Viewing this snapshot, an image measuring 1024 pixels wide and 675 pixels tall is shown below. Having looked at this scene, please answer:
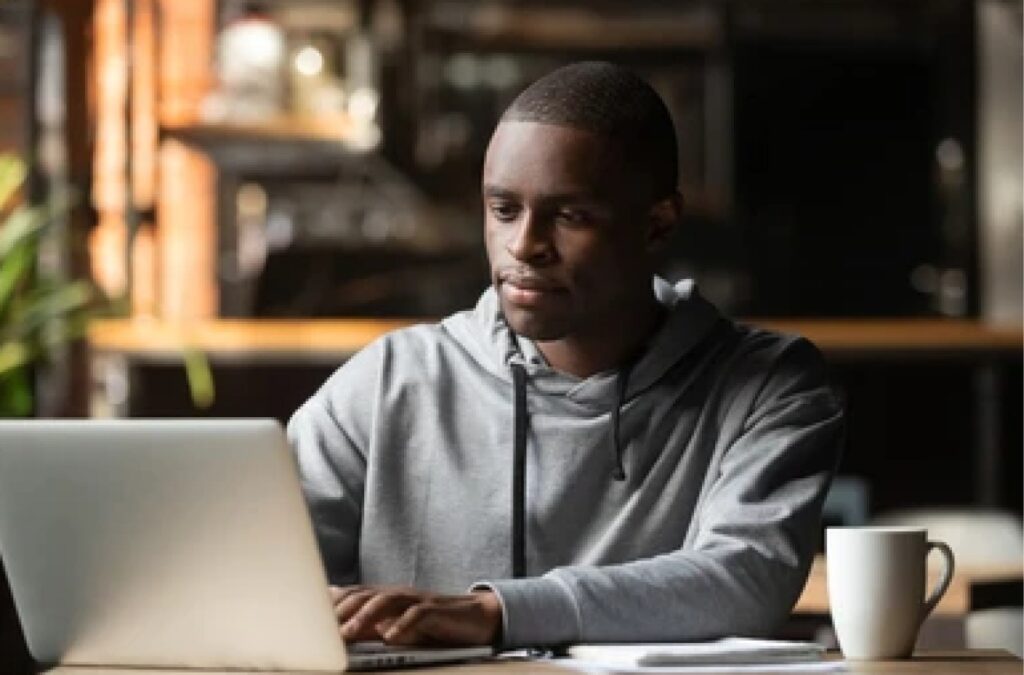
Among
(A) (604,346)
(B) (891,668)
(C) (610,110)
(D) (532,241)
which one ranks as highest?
(C) (610,110)

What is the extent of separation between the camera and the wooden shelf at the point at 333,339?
16.0 feet

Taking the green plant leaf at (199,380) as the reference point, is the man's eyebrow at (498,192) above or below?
above

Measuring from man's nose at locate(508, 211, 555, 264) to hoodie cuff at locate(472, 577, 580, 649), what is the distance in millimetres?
302

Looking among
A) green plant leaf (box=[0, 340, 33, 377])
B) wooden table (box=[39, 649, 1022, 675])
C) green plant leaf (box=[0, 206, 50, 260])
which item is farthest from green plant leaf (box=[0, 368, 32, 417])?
wooden table (box=[39, 649, 1022, 675])

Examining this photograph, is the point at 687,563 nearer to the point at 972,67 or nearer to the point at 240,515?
the point at 240,515

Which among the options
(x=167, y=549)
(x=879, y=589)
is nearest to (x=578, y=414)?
(x=879, y=589)

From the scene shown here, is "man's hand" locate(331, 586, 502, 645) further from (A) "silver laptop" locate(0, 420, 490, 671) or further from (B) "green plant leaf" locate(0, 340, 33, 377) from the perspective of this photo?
(B) "green plant leaf" locate(0, 340, 33, 377)

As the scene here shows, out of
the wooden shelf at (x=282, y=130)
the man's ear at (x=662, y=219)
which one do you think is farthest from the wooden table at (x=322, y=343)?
the man's ear at (x=662, y=219)

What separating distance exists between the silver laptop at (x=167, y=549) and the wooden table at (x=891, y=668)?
0.08ft

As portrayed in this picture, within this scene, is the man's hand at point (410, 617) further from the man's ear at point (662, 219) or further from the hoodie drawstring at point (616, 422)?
the man's ear at point (662, 219)

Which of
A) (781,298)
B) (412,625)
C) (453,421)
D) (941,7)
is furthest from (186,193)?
(412,625)

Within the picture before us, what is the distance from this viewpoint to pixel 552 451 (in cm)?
207

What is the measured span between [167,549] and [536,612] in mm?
301

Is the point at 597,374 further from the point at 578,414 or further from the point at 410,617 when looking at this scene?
the point at 410,617
